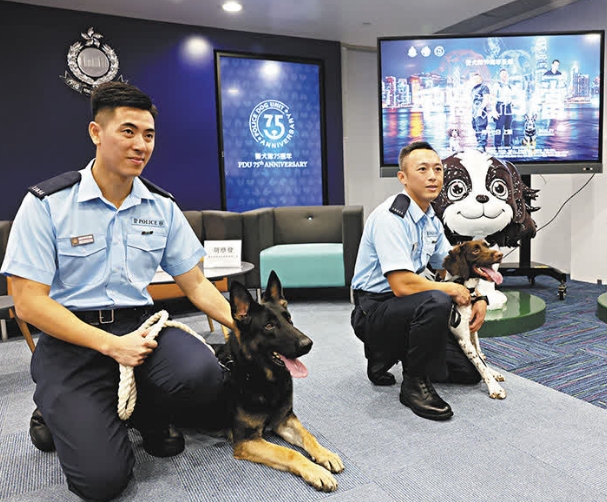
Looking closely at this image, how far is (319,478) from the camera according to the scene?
159cm

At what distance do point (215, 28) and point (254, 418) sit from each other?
484 centimetres

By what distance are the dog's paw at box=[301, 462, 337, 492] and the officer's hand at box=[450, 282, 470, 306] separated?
38.5 inches

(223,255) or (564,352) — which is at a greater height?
(223,255)

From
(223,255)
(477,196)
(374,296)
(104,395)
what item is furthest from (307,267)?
(104,395)

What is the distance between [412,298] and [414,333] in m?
0.15

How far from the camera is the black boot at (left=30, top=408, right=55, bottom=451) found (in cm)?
190

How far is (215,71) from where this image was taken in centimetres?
549

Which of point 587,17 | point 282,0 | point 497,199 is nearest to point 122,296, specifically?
point 497,199

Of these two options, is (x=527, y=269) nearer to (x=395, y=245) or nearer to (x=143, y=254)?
(x=395, y=245)

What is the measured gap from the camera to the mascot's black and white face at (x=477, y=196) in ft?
10.8

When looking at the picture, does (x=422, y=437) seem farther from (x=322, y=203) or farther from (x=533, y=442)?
(x=322, y=203)

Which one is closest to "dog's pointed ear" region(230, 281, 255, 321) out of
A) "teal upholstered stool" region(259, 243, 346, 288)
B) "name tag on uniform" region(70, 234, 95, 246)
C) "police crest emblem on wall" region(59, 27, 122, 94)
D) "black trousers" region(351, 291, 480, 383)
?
"name tag on uniform" region(70, 234, 95, 246)

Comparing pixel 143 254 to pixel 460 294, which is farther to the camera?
pixel 460 294

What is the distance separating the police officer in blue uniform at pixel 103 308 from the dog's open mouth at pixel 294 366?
0.24 meters
